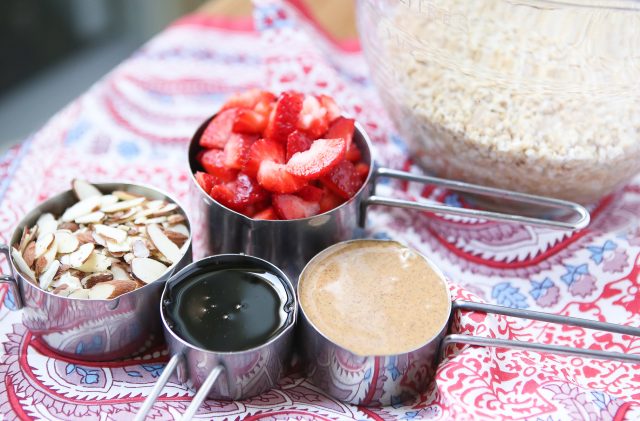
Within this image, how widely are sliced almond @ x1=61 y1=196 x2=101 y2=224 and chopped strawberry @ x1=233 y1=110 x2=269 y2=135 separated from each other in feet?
0.70

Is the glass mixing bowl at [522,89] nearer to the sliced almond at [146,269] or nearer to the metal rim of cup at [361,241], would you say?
the metal rim of cup at [361,241]

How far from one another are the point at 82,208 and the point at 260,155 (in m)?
0.25

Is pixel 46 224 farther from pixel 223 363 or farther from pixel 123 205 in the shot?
pixel 223 363

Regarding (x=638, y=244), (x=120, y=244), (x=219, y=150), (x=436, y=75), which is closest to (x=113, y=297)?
(x=120, y=244)

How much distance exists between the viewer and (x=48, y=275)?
875mm

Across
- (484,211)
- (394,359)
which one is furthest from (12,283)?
(484,211)

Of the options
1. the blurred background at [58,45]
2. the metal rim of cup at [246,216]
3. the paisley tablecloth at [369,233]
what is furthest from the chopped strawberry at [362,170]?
the blurred background at [58,45]

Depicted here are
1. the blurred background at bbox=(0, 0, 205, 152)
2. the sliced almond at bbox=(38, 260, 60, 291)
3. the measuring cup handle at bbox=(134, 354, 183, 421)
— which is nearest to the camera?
the measuring cup handle at bbox=(134, 354, 183, 421)

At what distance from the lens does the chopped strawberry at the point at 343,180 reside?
0.98m

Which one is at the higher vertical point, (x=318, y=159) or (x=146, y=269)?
(x=318, y=159)

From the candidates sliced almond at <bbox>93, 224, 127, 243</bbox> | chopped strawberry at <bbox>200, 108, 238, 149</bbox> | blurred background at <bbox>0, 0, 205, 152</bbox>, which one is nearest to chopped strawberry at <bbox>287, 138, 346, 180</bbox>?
chopped strawberry at <bbox>200, 108, 238, 149</bbox>

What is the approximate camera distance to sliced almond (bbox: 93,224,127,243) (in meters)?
0.92

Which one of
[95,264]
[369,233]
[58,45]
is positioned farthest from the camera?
[58,45]

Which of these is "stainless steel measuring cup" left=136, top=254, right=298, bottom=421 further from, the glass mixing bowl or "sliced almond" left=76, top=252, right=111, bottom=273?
the glass mixing bowl
